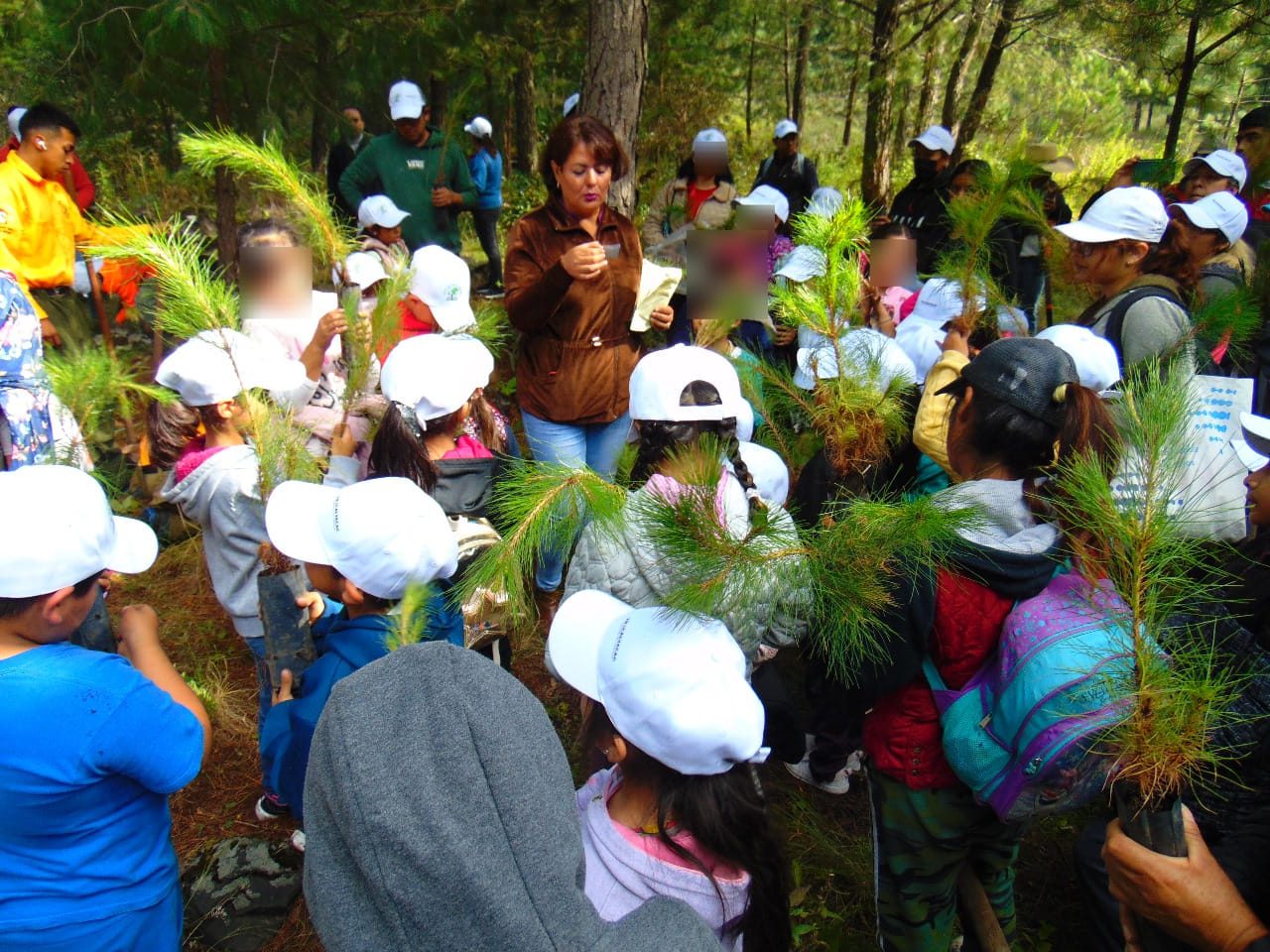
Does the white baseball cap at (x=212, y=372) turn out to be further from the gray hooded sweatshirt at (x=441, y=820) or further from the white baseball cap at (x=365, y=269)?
the gray hooded sweatshirt at (x=441, y=820)

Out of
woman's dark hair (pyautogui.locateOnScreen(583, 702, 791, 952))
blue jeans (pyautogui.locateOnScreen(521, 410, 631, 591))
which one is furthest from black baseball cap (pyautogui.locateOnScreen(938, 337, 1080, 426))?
blue jeans (pyautogui.locateOnScreen(521, 410, 631, 591))

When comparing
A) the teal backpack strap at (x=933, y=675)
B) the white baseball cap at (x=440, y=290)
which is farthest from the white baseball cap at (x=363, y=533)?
the white baseball cap at (x=440, y=290)

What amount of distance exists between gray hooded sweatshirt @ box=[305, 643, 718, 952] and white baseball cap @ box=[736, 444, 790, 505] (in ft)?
3.98

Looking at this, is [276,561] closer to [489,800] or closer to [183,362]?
[183,362]

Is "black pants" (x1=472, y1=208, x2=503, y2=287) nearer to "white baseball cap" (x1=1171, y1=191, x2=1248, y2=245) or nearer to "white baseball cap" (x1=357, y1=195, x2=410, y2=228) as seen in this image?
"white baseball cap" (x1=357, y1=195, x2=410, y2=228)

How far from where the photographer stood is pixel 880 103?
7188 millimetres

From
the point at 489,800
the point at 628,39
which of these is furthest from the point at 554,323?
the point at 489,800

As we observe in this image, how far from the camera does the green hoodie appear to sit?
5.14 meters

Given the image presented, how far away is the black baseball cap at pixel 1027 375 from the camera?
1.65 m

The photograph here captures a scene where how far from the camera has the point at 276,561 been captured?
186 cm

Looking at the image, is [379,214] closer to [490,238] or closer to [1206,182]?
[490,238]

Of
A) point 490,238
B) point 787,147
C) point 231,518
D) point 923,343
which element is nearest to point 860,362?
point 923,343

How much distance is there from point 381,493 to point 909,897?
1584 mm

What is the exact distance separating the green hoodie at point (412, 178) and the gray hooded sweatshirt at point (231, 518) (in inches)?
131
